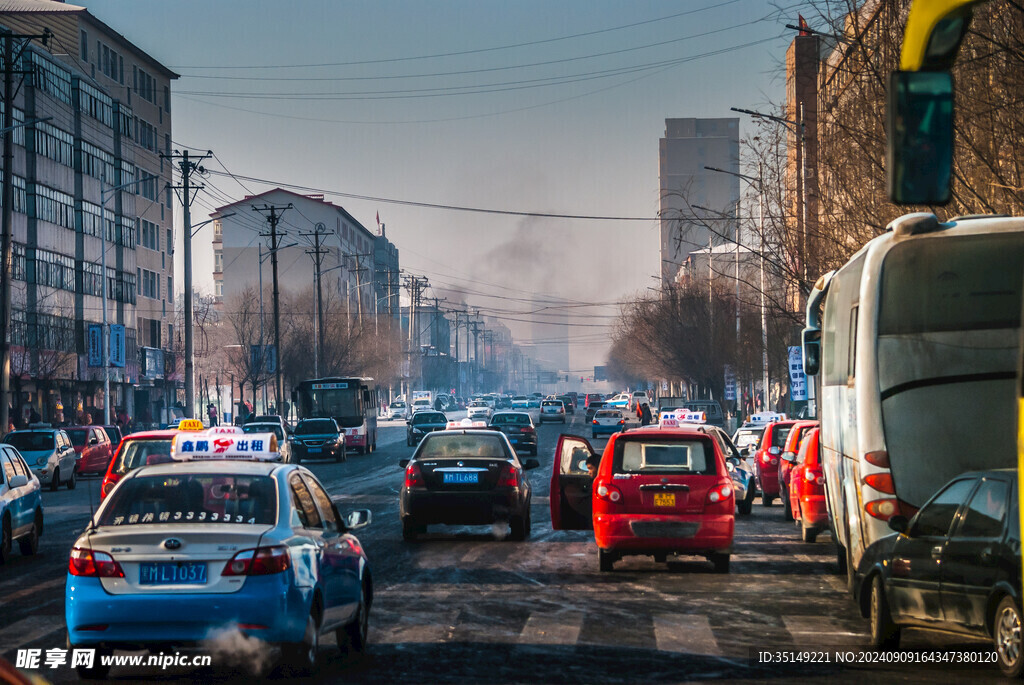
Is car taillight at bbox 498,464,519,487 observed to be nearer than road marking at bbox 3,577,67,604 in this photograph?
No

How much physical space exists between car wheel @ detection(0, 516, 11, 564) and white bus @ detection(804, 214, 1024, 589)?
1068 centimetres

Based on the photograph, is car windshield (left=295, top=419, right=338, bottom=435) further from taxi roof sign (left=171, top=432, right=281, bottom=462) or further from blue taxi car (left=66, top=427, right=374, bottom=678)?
blue taxi car (left=66, top=427, right=374, bottom=678)

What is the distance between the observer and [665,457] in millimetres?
17375

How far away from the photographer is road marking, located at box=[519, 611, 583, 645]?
11156 mm

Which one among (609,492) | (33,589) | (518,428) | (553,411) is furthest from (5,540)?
(553,411)

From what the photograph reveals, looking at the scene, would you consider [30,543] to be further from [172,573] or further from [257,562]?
[257,562]

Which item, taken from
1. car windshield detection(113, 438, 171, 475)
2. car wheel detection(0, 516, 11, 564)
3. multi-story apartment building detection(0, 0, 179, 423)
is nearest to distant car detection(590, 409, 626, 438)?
multi-story apartment building detection(0, 0, 179, 423)

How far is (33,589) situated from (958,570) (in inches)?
377

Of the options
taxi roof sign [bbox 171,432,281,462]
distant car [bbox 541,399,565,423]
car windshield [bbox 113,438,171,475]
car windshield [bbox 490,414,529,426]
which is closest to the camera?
taxi roof sign [bbox 171,432,281,462]

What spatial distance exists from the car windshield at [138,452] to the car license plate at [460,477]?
4.04 m

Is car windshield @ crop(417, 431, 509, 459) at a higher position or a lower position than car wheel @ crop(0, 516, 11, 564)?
higher

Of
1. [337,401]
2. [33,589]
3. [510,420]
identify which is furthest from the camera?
[337,401]

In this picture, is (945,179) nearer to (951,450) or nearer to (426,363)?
(951,450)

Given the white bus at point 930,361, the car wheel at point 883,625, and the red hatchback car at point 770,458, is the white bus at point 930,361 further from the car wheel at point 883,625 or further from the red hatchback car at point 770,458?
the red hatchback car at point 770,458
